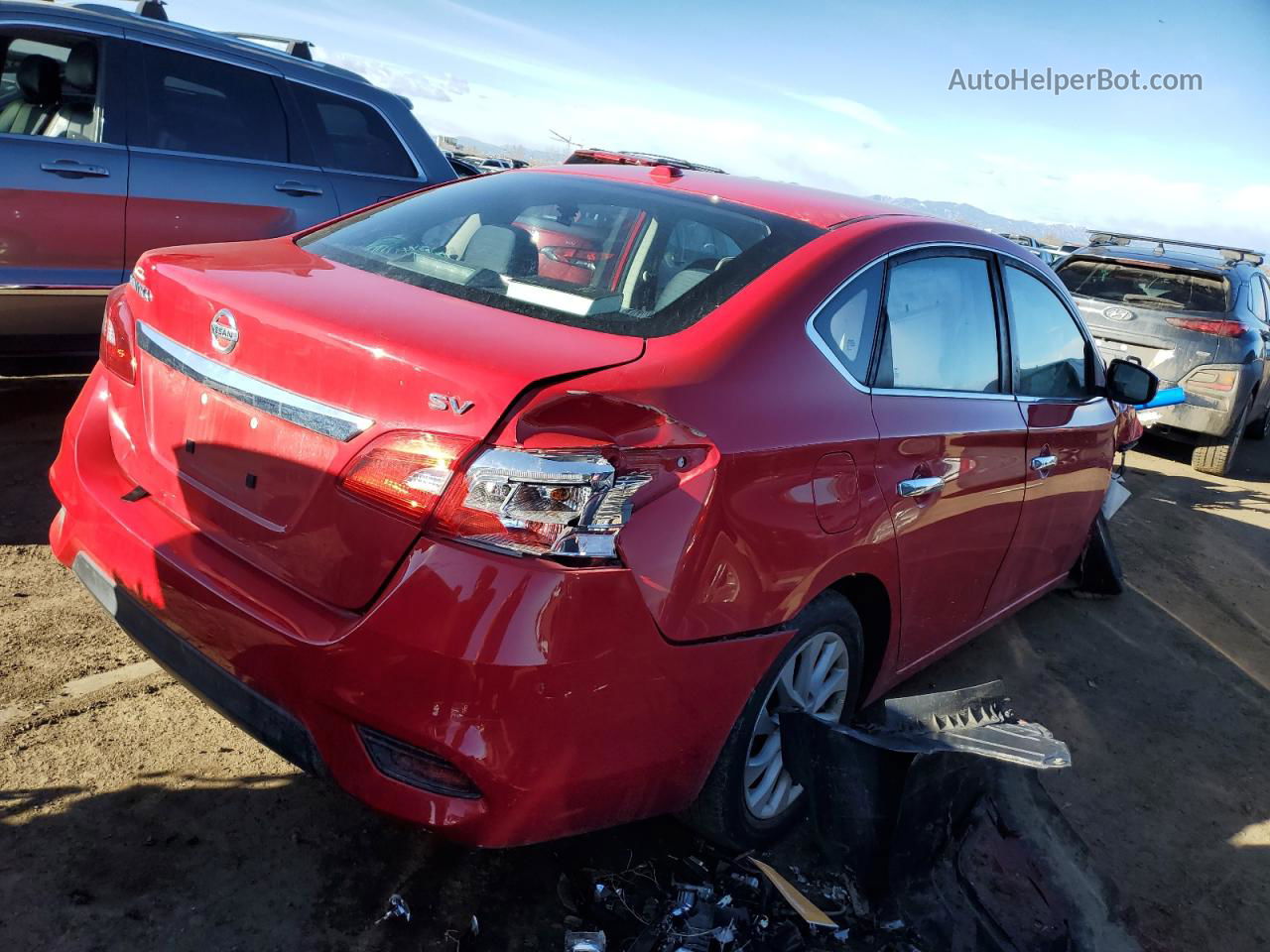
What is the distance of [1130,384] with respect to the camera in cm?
412

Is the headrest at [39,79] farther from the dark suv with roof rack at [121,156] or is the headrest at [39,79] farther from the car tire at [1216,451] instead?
the car tire at [1216,451]

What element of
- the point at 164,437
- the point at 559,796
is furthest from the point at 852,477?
the point at 164,437

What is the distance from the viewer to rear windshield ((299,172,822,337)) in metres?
2.35

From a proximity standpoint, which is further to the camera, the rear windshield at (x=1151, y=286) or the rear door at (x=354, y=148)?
the rear windshield at (x=1151, y=286)

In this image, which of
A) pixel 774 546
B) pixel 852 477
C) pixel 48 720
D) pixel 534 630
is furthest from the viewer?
pixel 48 720

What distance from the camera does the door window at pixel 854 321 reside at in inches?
98.8

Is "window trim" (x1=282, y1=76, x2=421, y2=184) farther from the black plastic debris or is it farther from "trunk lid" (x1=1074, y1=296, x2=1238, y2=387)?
"trunk lid" (x1=1074, y1=296, x2=1238, y2=387)

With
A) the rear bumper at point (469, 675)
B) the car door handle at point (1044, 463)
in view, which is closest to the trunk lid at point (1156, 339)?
the car door handle at point (1044, 463)

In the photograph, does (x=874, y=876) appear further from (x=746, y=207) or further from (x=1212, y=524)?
(x=1212, y=524)

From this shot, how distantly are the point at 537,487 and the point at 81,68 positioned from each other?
4.20 meters

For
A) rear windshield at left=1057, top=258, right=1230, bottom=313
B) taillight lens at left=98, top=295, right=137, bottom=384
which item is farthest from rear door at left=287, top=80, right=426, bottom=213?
rear windshield at left=1057, top=258, right=1230, bottom=313

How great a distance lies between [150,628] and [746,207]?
6.15 ft

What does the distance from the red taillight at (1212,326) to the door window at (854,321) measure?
6693 millimetres

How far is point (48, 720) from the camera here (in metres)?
2.74
